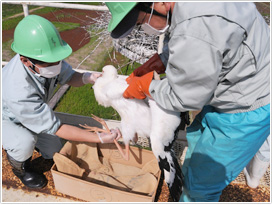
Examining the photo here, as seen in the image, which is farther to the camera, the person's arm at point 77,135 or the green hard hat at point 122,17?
the person's arm at point 77,135

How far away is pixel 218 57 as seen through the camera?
45.1 inches

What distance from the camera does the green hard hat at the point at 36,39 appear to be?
1.77 metres

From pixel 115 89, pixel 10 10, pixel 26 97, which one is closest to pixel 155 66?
pixel 115 89

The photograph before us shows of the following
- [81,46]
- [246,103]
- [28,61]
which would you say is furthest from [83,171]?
[81,46]

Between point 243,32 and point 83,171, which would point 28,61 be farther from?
point 243,32

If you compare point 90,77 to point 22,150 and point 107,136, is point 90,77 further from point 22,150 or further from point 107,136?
point 22,150

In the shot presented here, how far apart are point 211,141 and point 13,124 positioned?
1782mm

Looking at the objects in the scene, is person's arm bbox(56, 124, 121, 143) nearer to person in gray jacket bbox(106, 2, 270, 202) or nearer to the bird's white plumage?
the bird's white plumage

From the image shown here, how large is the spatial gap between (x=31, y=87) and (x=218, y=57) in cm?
149

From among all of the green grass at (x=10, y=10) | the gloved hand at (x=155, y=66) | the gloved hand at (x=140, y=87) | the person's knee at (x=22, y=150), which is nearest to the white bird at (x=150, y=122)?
the gloved hand at (x=140, y=87)

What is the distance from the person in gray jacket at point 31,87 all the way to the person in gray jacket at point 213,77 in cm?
65

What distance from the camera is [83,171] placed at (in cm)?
238

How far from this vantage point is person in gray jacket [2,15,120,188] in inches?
70.7

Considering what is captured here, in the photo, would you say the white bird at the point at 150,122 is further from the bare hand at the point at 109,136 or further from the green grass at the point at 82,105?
the green grass at the point at 82,105
